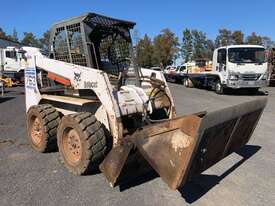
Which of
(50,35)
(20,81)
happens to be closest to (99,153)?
(50,35)

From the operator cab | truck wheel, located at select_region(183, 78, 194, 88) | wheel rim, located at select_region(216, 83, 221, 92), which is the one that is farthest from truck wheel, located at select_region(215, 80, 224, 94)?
the operator cab

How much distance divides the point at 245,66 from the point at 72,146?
1613 centimetres

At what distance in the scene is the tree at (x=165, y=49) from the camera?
6725 centimetres

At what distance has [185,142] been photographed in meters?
4.03

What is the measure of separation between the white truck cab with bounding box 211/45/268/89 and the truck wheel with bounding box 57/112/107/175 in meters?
15.8

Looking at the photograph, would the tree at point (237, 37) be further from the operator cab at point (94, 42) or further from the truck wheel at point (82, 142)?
the truck wheel at point (82, 142)

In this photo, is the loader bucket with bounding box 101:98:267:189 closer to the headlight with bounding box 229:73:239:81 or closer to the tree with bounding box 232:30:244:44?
the headlight with bounding box 229:73:239:81

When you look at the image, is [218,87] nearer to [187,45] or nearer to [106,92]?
[106,92]

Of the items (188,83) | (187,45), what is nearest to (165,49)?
(187,45)

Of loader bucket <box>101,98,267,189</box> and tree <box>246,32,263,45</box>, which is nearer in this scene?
loader bucket <box>101,98,267,189</box>

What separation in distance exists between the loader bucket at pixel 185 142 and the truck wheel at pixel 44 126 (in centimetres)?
208

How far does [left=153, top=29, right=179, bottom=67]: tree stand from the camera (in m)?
67.2

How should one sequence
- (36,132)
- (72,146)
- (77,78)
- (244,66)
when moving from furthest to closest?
1. (244,66)
2. (36,132)
3. (77,78)
4. (72,146)

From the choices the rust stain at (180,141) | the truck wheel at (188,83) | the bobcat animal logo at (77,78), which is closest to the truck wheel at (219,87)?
the truck wheel at (188,83)
